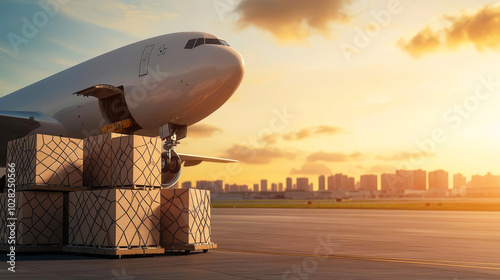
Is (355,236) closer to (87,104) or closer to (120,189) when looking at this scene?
(120,189)

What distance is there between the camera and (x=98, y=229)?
13656 mm

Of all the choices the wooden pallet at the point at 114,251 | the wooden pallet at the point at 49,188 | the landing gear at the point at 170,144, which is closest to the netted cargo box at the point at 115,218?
the wooden pallet at the point at 114,251

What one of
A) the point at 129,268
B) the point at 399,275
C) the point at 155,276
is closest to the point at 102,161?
the point at 129,268

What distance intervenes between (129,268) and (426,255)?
7.28m

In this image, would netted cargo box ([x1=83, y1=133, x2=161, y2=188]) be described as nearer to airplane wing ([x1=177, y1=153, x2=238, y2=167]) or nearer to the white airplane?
the white airplane

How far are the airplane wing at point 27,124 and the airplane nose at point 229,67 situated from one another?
8627mm

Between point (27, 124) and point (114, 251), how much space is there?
45.9 ft

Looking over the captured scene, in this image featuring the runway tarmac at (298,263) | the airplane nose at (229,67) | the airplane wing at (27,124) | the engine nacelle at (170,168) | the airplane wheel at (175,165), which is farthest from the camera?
the airplane wing at (27,124)

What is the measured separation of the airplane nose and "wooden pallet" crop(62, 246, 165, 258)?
804 centimetres

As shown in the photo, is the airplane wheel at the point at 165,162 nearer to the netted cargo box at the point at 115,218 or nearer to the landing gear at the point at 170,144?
the landing gear at the point at 170,144

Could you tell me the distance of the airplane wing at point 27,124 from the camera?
24.3 m

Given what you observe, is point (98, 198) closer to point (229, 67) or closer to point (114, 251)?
point (114, 251)

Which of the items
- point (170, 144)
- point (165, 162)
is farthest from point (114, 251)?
point (165, 162)

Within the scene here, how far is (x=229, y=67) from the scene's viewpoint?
20125 millimetres
